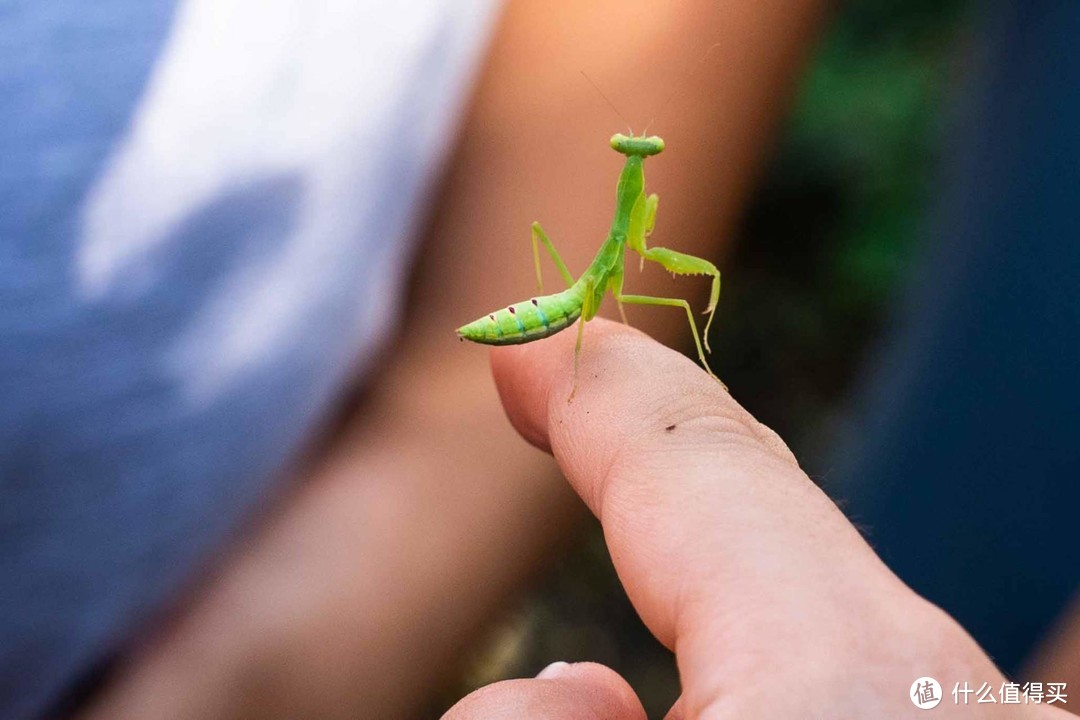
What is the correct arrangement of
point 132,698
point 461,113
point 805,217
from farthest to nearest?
point 805,217 < point 461,113 < point 132,698

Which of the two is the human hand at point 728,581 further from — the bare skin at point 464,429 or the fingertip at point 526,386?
the bare skin at point 464,429

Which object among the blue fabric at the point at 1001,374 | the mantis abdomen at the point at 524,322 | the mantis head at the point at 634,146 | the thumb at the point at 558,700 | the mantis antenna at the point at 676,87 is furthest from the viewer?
the blue fabric at the point at 1001,374

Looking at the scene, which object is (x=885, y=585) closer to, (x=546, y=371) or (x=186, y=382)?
(x=546, y=371)

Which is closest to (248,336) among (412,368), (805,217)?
(412,368)

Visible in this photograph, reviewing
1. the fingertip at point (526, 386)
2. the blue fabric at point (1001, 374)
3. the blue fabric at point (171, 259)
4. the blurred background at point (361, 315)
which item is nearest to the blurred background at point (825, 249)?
the blue fabric at point (1001, 374)

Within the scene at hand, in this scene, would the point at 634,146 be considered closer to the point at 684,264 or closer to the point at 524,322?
the point at 684,264

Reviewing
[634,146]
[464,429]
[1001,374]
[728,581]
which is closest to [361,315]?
[464,429]
